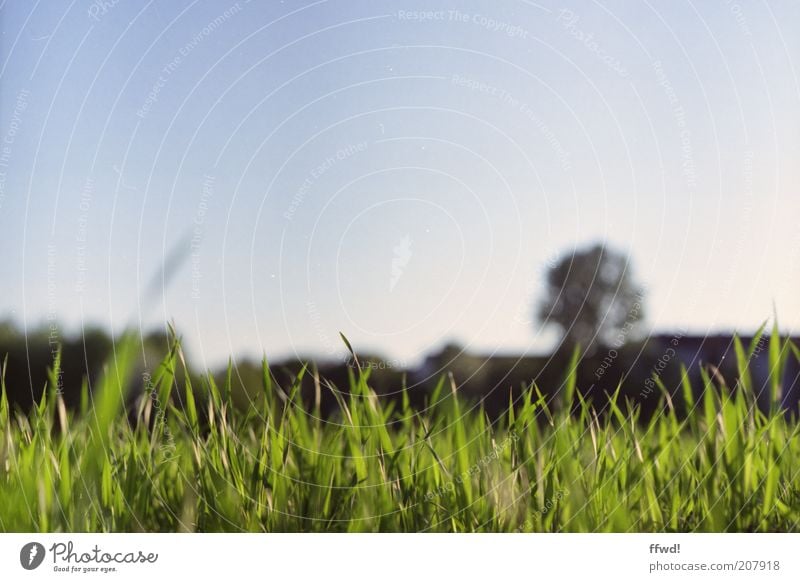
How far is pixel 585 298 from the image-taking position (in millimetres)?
1009

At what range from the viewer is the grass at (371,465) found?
2.99 feet

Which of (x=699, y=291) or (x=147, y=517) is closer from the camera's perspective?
(x=147, y=517)

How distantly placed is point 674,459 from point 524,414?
0.64ft

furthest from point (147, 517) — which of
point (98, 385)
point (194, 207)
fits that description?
point (194, 207)

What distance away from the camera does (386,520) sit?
92 centimetres

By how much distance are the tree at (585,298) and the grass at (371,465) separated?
0.29 feet

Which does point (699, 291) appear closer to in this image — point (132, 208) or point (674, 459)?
point (674, 459)
